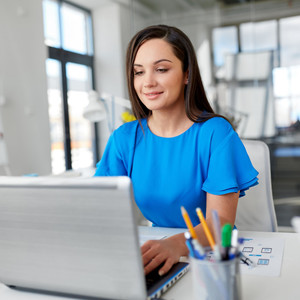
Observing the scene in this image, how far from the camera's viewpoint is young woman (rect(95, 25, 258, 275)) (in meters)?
1.15

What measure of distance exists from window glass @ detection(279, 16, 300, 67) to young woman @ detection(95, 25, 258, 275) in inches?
117

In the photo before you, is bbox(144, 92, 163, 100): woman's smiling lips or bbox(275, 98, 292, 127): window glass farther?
bbox(275, 98, 292, 127): window glass

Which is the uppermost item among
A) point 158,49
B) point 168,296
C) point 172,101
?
point 158,49

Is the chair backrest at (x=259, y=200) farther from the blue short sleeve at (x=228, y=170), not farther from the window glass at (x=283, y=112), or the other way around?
the window glass at (x=283, y=112)

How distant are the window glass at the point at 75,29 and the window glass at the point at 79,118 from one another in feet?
0.74

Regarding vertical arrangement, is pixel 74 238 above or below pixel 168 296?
above

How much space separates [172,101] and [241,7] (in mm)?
3335

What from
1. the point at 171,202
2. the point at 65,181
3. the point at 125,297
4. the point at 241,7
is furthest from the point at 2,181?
the point at 241,7

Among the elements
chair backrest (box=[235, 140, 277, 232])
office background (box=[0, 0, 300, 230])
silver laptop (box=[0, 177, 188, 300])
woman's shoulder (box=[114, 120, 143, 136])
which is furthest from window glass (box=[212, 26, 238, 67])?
silver laptop (box=[0, 177, 188, 300])

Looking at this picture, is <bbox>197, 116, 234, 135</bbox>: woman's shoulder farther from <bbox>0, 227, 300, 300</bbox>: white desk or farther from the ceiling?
the ceiling

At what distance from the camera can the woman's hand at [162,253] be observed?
0.79 m

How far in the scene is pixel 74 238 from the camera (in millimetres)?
644

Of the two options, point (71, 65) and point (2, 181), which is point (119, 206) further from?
point (71, 65)

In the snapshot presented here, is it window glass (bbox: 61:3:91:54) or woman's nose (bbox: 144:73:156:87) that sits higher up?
window glass (bbox: 61:3:91:54)
